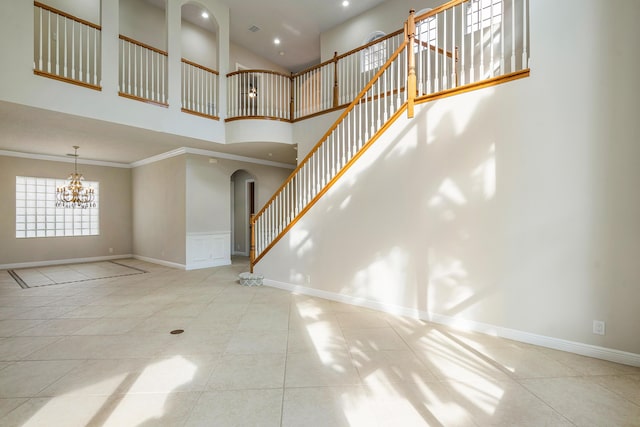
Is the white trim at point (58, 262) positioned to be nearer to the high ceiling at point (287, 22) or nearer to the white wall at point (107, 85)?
the white wall at point (107, 85)

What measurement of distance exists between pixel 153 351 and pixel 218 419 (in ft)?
4.59

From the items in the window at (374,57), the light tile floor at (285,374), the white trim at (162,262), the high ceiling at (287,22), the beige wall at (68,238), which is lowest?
the light tile floor at (285,374)

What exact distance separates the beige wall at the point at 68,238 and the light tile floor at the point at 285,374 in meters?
4.77

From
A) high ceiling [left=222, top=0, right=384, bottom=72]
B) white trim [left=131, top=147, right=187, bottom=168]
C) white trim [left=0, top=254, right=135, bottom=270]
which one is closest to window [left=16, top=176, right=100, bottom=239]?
white trim [left=0, top=254, right=135, bottom=270]

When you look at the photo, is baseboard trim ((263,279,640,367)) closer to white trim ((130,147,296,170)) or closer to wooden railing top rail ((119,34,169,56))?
white trim ((130,147,296,170))

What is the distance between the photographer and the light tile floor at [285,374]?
1.96 meters

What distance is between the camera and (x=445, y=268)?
3.53 meters

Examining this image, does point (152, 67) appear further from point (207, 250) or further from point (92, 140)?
point (207, 250)

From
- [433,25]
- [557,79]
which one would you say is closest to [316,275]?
[557,79]

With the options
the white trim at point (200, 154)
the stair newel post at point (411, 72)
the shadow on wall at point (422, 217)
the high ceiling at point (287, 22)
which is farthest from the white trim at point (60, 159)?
the stair newel post at point (411, 72)

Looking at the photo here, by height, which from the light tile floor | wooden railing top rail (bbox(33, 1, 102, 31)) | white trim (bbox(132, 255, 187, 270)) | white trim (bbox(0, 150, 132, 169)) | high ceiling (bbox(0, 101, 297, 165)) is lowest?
the light tile floor

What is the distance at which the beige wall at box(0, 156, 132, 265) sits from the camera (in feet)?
23.9

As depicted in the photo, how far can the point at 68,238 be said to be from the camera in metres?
8.16

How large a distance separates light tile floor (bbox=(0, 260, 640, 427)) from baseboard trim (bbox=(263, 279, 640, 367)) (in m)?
→ 0.09
